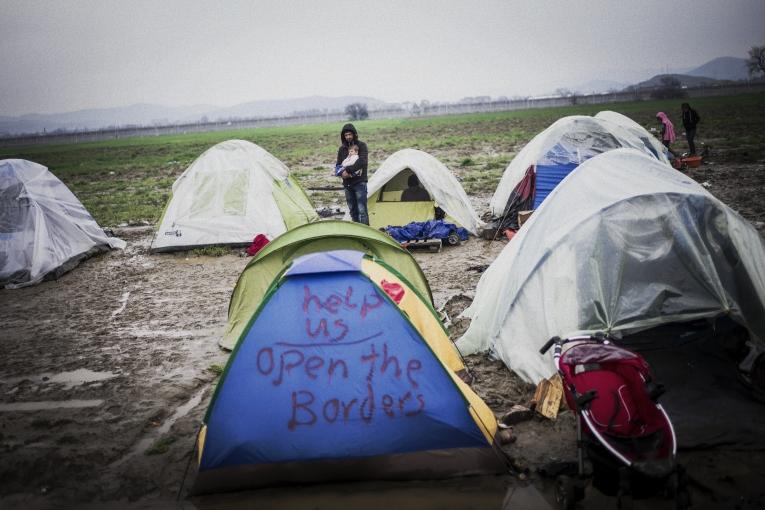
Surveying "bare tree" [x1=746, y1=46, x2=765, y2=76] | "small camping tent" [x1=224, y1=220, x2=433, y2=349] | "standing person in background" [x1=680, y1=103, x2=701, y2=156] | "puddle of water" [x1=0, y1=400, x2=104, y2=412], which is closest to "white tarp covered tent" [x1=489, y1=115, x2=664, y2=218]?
"small camping tent" [x1=224, y1=220, x2=433, y2=349]

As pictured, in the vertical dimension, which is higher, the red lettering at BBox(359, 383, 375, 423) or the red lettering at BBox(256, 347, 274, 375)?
the red lettering at BBox(256, 347, 274, 375)

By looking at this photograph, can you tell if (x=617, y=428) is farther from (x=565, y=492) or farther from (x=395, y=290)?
(x=395, y=290)

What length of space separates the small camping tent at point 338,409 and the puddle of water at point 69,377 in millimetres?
2653

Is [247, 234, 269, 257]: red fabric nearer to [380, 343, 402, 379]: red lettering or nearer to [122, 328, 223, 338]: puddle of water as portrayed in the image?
[122, 328, 223, 338]: puddle of water

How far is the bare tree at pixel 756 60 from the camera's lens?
90312 millimetres

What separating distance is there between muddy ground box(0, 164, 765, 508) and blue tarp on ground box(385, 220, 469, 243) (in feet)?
1.67

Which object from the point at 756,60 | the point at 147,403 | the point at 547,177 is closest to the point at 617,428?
the point at 147,403

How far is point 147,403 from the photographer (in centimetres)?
559

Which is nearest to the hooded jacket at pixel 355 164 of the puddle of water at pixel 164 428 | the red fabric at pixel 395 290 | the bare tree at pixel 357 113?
the red fabric at pixel 395 290

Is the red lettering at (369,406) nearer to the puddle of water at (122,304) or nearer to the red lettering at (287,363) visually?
the red lettering at (287,363)

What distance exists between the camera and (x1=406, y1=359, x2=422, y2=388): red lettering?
4.31 metres

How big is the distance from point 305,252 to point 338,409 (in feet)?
8.23

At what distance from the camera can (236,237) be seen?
449 inches

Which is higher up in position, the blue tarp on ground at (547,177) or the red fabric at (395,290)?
the blue tarp on ground at (547,177)
